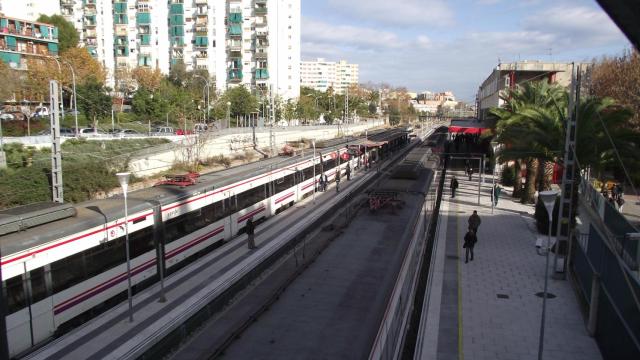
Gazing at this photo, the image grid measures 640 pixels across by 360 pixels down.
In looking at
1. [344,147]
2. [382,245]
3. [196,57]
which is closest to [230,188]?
[382,245]

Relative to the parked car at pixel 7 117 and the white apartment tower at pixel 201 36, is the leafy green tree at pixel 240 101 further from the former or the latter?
the parked car at pixel 7 117

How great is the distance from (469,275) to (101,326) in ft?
37.2

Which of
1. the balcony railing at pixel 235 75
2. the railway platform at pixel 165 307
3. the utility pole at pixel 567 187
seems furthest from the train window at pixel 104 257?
the balcony railing at pixel 235 75

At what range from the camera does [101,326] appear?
41.0 ft

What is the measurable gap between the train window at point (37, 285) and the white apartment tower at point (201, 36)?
2864 inches

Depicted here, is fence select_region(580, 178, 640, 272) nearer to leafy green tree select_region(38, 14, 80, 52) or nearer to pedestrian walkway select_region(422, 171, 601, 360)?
pedestrian walkway select_region(422, 171, 601, 360)

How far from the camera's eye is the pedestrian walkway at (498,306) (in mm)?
11523

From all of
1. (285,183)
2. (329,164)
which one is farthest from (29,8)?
(285,183)

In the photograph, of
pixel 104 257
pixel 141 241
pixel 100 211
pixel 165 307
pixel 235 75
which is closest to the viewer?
pixel 104 257

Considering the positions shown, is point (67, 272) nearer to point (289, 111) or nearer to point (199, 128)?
point (199, 128)

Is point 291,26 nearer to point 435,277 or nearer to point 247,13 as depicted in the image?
point 247,13

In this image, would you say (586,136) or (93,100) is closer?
(586,136)

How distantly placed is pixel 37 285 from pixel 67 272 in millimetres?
888

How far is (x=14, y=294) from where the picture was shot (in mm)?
10305
